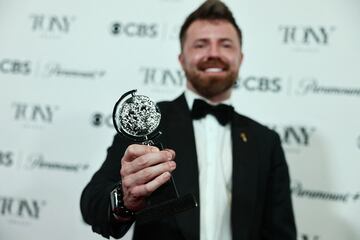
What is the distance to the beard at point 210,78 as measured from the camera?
1.53 metres

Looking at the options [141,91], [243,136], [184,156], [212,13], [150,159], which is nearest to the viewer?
[150,159]

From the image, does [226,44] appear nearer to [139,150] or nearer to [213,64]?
[213,64]

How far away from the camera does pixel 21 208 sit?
1.97 metres

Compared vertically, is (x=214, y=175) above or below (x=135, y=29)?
below

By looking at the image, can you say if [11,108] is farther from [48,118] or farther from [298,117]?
[298,117]

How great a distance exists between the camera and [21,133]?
1.99 meters

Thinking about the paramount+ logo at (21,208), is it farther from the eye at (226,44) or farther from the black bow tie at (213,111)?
the eye at (226,44)

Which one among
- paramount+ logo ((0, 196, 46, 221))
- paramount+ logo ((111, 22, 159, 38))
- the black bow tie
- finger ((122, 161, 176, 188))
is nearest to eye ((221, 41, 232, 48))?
the black bow tie

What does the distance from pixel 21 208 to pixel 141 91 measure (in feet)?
2.38

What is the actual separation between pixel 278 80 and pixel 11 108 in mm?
1162

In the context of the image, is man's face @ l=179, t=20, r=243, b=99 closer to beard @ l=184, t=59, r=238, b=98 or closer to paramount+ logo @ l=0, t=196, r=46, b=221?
beard @ l=184, t=59, r=238, b=98

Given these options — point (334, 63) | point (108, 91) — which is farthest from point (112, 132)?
point (334, 63)

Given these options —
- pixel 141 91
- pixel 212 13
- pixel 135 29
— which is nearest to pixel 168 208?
pixel 212 13

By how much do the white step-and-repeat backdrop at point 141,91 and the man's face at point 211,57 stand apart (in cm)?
35
